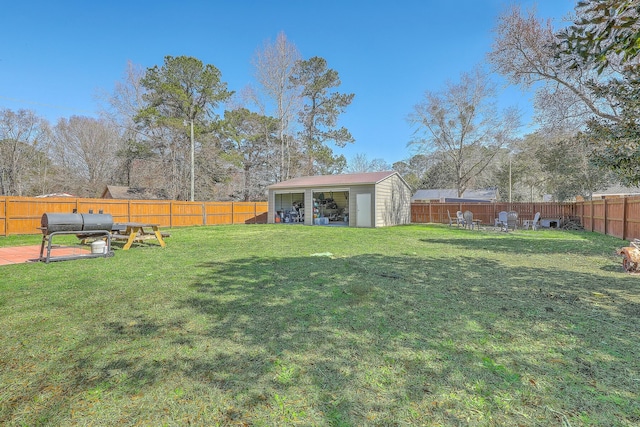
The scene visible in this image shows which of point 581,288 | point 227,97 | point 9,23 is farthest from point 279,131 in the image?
point 581,288

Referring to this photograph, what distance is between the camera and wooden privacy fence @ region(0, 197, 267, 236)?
11.8 metres

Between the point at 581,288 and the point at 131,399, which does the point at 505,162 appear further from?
the point at 131,399

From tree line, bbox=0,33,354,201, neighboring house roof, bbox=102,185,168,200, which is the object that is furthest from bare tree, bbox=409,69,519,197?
neighboring house roof, bbox=102,185,168,200

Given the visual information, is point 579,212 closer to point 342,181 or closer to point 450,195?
point 342,181

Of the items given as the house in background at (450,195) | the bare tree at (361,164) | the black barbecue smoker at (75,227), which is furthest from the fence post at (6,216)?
the house in background at (450,195)

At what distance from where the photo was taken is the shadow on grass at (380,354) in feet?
5.64

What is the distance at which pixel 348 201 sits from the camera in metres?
19.3

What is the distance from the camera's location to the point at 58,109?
893 inches

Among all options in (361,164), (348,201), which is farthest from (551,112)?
(361,164)

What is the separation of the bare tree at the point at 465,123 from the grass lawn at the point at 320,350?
2256 cm

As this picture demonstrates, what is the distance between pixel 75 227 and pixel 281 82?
2065 cm

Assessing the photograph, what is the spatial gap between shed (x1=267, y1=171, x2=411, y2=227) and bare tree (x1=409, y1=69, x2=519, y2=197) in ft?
29.9

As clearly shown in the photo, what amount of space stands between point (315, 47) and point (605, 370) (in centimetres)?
2722

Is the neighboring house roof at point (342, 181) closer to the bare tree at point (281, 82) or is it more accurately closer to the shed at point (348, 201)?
the shed at point (348, 201)
